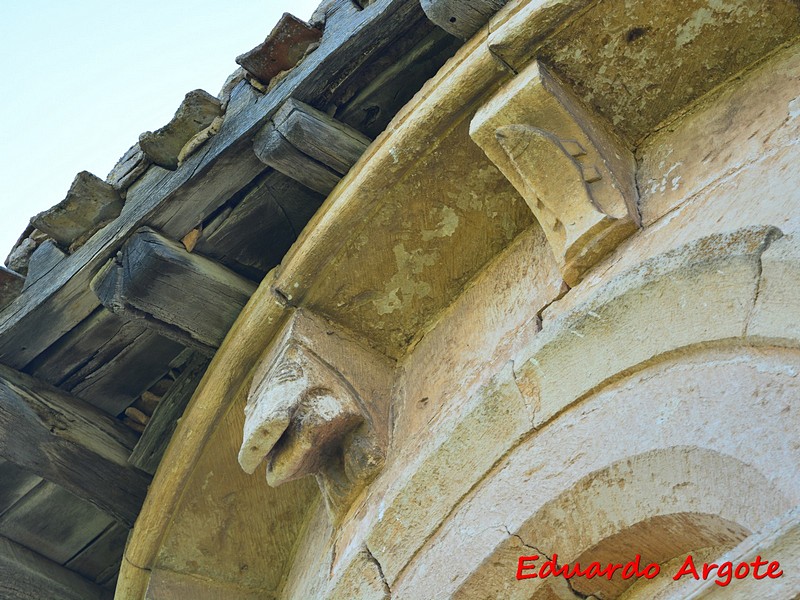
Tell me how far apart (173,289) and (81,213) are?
1.67ft

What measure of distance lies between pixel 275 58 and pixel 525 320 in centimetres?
123

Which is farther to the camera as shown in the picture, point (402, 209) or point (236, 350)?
point (236, 350)

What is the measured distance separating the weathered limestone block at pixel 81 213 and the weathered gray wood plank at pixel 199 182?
6 cm

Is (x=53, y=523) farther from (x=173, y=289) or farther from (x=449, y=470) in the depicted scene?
(x=449, y=470)

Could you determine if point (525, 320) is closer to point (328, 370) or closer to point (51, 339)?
point (328, 370)

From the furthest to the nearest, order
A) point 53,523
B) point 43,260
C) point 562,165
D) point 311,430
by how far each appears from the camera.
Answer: point 53,523 → point 43,260 → point 311,430 → point 562,165

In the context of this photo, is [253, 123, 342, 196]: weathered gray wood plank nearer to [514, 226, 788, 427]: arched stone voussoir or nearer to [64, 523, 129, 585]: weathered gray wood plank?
[514, 226, 788, 427]: arched stone voussoir

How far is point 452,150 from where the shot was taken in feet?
9.03

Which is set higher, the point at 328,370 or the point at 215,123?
the point at 215,123

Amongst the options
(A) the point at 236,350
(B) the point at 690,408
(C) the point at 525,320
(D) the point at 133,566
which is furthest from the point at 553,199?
(D) the point at 133,566

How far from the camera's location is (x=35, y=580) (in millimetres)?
3441

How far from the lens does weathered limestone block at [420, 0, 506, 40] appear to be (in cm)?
270

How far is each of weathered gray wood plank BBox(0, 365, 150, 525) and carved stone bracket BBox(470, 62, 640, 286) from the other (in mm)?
1608

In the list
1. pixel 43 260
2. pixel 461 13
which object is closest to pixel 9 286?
pixel 43 260
